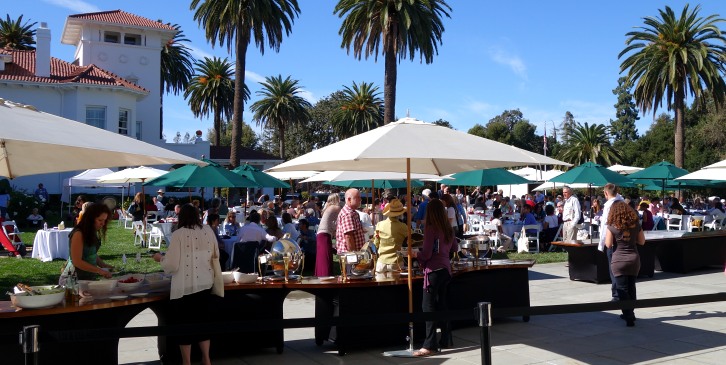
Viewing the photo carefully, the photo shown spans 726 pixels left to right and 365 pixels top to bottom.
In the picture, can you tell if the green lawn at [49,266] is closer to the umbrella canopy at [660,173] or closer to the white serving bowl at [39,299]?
the white serving bowl at [39,299]

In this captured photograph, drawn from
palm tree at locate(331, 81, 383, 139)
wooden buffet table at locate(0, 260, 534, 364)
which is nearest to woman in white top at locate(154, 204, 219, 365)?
wooden buffet table at locate(0, 260, 534, 364)

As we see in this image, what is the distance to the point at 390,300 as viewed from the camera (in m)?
8.05

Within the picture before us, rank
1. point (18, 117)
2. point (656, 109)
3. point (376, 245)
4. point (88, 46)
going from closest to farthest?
point (18, 117) < point (376, 245) < point (656, 109) < point (88, 46)

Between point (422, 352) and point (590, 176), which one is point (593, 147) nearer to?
point (590, 176)

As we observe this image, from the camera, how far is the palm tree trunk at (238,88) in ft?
113

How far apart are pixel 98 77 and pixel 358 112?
27.7 m

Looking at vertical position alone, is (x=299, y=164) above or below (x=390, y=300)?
above

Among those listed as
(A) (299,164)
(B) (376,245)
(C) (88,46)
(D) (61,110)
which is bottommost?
(B) (376,245)

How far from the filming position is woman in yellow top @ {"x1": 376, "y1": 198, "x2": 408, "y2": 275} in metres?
8.43

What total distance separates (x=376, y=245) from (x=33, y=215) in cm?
2102

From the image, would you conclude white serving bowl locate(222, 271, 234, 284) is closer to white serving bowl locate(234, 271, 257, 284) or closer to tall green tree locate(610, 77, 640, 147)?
white serving bowl locate(234, 271, 257, 284)

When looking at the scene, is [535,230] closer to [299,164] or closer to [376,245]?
[376,245]

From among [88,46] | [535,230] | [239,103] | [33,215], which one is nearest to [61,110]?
[88,46]

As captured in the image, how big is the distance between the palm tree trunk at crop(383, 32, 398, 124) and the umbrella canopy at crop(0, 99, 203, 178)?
2264 centimetres
